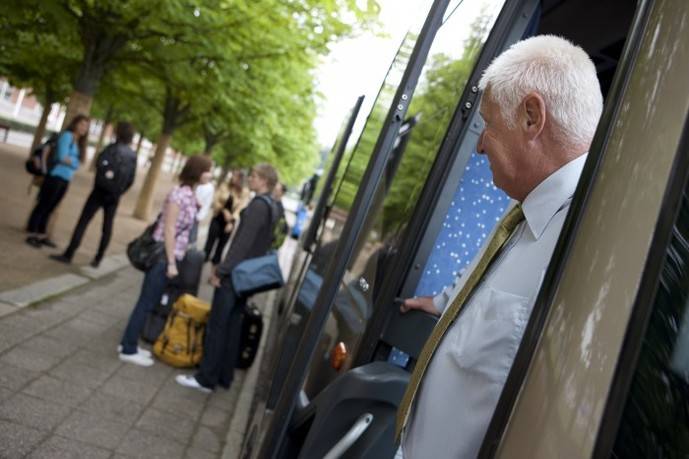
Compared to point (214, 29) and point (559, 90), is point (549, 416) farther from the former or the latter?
point (214, 29)

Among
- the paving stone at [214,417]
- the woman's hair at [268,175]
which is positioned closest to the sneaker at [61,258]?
the woman's hair at [268,175]

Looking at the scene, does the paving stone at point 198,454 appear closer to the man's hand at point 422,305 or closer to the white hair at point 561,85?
the man's hand at point 422,305

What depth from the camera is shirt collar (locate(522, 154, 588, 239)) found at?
167cm

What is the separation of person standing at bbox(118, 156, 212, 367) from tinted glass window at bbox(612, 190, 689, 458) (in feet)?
17.7

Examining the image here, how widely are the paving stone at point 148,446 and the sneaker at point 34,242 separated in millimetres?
5543

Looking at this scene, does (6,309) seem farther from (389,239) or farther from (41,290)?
(389,239)

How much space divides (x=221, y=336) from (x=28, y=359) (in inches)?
57.9

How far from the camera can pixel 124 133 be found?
884 cm

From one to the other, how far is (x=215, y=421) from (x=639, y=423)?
192 inches

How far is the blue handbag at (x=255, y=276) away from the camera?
18.8 ft

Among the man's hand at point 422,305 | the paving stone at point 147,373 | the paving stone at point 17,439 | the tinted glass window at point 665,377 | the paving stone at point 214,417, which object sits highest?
the tinted glass window at point 665,377

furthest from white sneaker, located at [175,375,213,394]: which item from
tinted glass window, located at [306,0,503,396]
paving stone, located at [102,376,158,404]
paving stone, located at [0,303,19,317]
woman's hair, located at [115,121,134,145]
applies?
woman's hair, located at [115,121,134,145]

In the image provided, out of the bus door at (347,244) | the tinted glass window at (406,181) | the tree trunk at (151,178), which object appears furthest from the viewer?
the tree trunk at (151,178)

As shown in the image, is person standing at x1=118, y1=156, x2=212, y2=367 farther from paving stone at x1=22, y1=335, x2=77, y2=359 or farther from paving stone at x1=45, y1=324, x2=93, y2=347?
paving stone at x1=22, y1=335, x2=77, y2=359
